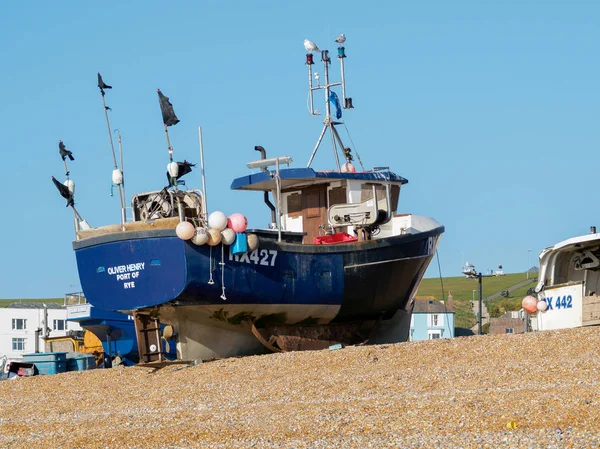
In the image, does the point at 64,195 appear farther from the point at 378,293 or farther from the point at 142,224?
the point at 378,293

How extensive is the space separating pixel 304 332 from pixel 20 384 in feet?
17.0

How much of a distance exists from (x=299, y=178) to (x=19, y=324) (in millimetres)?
33629

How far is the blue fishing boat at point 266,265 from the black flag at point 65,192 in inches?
35.9

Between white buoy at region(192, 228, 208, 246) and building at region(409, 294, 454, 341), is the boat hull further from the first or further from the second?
building at region(409, 294, 454, 341)

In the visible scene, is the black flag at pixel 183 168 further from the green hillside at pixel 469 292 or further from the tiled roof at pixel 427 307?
the green hillside at pixel 469 292

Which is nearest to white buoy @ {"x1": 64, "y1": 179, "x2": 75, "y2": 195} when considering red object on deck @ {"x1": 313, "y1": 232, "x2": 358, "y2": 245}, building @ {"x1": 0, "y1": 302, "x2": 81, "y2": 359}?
red object on deck @ {"x1": 313, "y1": 232, "x2": 358, "y2": 245}

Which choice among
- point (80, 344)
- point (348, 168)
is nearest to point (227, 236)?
point (348, 168)

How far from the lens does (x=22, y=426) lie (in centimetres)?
1278

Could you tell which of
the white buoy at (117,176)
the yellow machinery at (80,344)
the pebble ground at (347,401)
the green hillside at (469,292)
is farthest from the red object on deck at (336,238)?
the green hillside at (469,292)

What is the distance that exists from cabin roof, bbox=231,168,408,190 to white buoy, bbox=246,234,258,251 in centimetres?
272

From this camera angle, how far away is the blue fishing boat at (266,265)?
57.6 ft

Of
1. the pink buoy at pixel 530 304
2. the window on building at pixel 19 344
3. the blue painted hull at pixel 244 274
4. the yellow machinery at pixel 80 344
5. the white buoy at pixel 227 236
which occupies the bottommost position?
the window on building at pixel 19 344

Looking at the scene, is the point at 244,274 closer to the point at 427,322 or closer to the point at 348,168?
the point at 348,168

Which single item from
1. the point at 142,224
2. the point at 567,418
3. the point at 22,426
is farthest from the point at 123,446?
the point at 142,224
